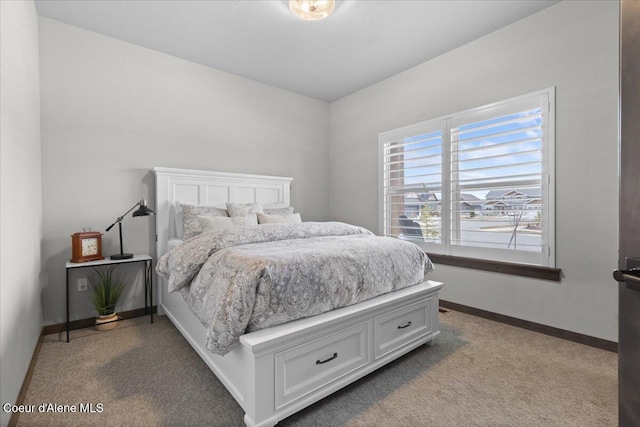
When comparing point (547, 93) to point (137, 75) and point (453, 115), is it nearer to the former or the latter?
point (453, 115)

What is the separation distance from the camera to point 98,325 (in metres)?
2.63

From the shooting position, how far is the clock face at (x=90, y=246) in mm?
2521

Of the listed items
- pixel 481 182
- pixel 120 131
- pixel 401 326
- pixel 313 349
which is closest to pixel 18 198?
pixel 120 131

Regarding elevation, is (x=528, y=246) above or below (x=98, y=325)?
above

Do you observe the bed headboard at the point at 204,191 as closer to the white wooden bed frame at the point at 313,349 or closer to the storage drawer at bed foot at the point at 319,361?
the white wooden bed frame at the point at 313,349

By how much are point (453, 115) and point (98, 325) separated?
3.89 meters

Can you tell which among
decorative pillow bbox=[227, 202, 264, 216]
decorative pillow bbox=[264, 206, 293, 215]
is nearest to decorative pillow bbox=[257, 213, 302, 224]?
decorative pillow bbox=[227, 202, 264, 216]

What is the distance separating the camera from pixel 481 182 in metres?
2.90

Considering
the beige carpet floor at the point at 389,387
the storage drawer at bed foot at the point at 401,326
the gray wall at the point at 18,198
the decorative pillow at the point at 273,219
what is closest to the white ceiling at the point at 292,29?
the gray wall at the point at 18,198

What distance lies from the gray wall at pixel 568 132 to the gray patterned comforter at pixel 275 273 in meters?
1.01

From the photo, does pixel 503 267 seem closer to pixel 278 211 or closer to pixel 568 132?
pixel 568 132

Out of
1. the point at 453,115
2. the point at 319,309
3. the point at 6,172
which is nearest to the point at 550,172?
the point at 453,115

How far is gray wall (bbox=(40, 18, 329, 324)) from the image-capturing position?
2605mm

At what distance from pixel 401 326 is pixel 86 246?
8.53 ft
